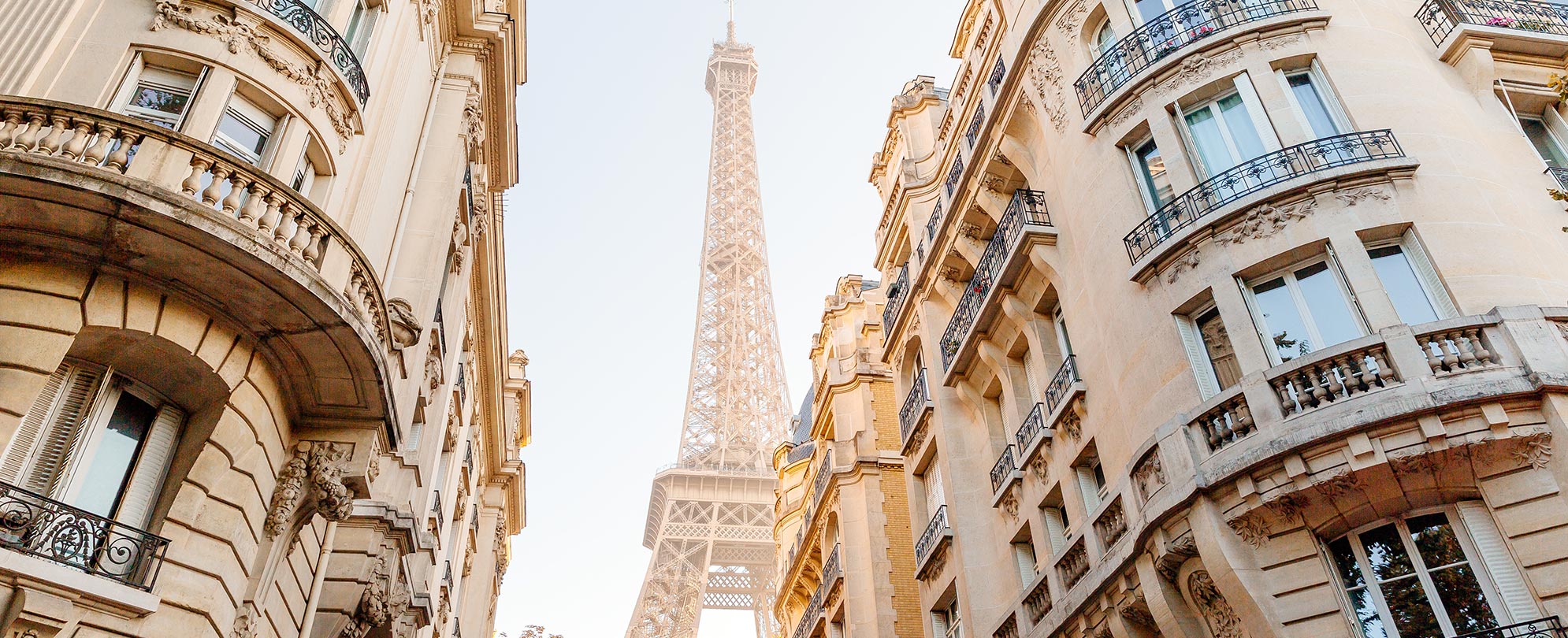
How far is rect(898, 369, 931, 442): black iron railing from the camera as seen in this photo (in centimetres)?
2333

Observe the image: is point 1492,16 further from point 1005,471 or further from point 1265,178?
point 1005,471

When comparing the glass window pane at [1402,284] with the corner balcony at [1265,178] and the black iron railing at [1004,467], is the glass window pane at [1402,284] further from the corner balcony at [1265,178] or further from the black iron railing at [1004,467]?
the black iron railing at [1004,467]

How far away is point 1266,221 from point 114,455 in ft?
42.4

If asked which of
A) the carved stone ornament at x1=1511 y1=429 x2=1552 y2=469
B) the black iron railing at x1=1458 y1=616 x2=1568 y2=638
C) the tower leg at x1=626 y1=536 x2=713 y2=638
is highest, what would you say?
the tower leg at x1=626 y1=536 x2=713 y2=638

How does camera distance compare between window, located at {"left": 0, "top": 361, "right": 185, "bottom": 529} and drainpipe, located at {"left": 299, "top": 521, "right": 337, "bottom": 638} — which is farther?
drainpipe, located at {"left": 299, "top": 521, "right": 337, "bottom": 638}

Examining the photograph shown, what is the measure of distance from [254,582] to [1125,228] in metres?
12.1

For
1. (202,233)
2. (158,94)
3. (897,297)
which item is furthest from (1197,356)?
(897,297)

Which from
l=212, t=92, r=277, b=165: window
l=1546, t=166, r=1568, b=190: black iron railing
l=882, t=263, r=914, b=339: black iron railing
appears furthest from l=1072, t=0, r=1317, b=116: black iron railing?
l=212, t=92, r=277, b=165: window

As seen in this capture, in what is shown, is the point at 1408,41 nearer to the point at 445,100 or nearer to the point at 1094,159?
the point at 1094,159

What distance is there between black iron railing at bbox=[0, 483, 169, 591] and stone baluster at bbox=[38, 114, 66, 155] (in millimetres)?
2879

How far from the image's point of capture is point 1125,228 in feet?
50.3

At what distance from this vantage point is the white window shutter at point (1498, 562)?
989cm

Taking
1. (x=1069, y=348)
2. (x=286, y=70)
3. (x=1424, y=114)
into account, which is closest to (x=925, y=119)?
(x=1069, y=348)

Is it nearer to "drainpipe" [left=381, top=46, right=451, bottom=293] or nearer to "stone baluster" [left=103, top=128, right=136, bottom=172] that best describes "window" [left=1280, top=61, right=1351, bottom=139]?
"drainpipe" [left=381, top=46, right=451, bottom=293]
